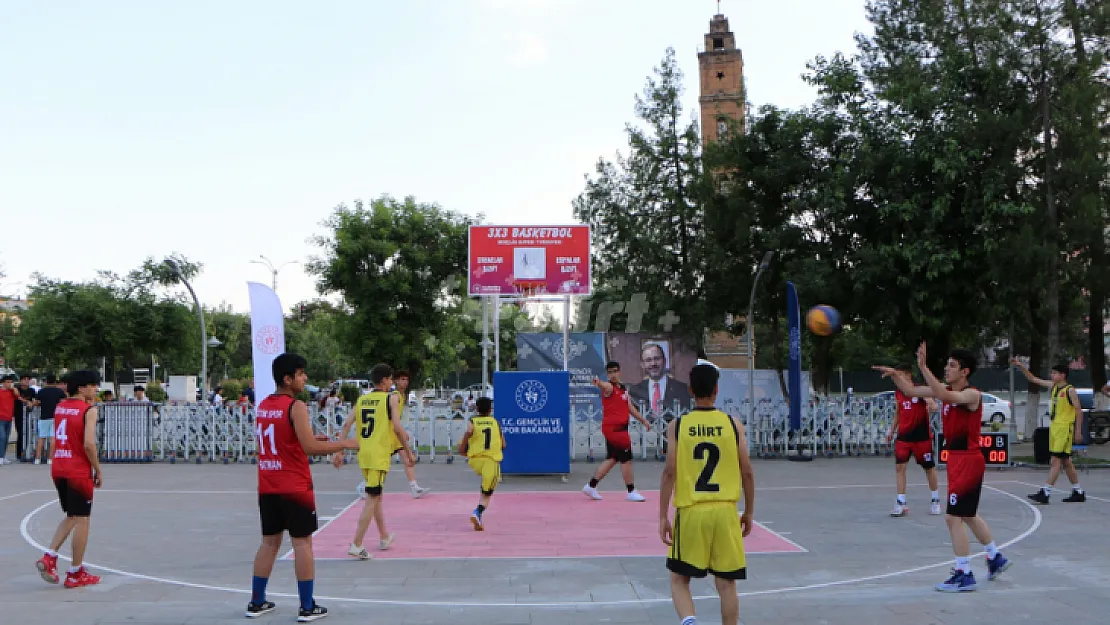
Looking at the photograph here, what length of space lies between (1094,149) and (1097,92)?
128 cm

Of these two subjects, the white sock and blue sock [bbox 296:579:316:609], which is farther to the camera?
the white sock

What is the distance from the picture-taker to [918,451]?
11.7 m

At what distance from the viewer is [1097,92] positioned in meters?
20.2

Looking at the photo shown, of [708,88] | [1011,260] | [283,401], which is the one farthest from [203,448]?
[708,88]

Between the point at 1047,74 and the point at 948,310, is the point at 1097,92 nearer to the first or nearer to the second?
the point at 1047,74

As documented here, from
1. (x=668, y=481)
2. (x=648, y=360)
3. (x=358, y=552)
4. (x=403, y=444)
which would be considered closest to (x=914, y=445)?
(x=403, y=444)

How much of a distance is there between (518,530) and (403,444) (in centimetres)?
230

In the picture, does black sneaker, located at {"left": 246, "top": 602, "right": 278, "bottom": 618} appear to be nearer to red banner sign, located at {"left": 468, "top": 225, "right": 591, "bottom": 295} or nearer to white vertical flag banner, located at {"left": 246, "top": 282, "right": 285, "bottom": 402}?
white vertical flag banner, located at {"left": 246, "top": 282, "right": 285, "bottom": 402}

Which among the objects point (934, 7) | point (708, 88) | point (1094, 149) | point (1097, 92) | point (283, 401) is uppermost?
point (708, 88)

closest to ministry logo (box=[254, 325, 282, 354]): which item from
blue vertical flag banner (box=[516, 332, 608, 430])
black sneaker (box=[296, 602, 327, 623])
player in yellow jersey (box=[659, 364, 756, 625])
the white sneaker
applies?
the white sneaker

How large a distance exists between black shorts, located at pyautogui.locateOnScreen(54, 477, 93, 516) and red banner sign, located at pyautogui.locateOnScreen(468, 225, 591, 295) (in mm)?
16480

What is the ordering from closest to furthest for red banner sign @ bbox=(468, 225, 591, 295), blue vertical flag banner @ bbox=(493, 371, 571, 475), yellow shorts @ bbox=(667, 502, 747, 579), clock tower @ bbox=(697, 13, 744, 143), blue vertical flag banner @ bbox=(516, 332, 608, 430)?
yellow shorts @ bbox=(667, 502, 747, 579) → blue vertical flag banner @ bbox=(493, 371, 571, 475) → red banner sign @ bbox=(468, 225, 591, 295) → blue vertical flag banner @ bbox=(516, 332, 608, 430) → clock tower @ bbox=(697, 13, 744, 143)

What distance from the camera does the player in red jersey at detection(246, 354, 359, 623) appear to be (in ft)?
21.7

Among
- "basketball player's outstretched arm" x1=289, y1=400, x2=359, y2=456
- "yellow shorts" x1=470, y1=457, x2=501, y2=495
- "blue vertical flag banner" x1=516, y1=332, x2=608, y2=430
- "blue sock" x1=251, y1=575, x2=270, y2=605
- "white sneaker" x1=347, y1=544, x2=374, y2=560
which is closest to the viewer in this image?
"basketball player's outstretched arm" x1=289, y1=400, x2=359, y2=456
